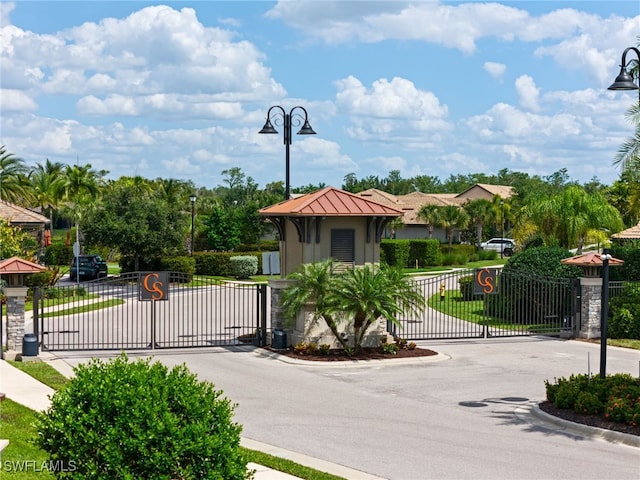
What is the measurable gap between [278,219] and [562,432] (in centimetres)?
1112

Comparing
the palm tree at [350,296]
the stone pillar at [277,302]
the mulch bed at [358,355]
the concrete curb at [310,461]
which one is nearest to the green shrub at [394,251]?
the stone pillar at [277,302]

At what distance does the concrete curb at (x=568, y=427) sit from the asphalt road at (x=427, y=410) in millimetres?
119

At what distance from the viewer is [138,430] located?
8633mm

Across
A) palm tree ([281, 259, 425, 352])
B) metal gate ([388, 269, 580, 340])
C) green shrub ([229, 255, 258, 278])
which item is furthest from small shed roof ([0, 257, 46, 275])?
green shrub ([229, 255, 258, 278])

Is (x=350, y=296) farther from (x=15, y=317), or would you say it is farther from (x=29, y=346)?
(x=15, y=317)

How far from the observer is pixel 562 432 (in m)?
14.6

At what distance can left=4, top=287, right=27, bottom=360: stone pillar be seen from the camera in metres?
21.7

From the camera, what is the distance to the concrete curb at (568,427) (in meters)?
13.8

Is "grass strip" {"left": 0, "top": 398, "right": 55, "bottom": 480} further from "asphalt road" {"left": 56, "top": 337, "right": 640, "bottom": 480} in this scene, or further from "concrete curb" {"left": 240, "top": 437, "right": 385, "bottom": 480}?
"asphalt road" {"left": 56, "top": 337, "right": 640, "bottom": 480}

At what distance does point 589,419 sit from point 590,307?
11.5 m

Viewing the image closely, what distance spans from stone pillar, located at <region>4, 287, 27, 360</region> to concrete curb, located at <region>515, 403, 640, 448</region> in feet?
41.3

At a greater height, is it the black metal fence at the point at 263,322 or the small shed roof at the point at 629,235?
the small shed roof at the point at 629,235

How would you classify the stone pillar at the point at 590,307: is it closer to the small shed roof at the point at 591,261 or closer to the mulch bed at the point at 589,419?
the small shed roof at the point at 591,261

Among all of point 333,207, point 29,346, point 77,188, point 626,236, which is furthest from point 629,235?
point 77,188
